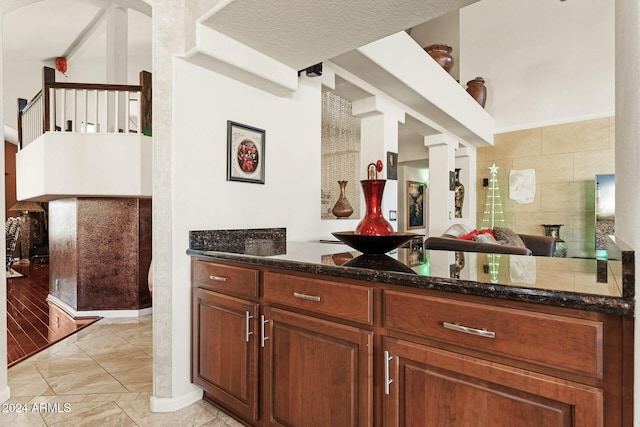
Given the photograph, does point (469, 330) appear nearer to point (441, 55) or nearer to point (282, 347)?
point (282, 347)

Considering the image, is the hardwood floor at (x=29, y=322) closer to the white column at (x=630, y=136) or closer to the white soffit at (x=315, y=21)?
the white soffit at (x=315, y=21)

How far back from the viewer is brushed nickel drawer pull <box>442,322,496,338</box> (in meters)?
Answer: 1.02

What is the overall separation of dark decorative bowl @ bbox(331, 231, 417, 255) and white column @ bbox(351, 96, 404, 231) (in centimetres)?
231

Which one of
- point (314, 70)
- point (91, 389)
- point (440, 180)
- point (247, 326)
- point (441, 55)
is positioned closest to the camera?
point (247, 326)

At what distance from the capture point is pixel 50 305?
15.3 ft

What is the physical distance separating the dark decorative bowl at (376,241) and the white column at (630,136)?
796 millimetres

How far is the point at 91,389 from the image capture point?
2314 millimetres

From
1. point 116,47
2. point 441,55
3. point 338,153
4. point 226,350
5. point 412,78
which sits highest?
point 116,47

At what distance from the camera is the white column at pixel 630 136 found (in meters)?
0.83

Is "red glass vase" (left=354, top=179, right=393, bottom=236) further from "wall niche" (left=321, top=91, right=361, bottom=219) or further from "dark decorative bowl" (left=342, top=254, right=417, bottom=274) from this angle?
"wall niche" (left=321, top=91, right=361, bottom=219)

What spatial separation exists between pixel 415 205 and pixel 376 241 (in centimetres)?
743

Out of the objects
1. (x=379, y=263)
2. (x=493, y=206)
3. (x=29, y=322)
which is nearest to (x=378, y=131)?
(x=379, y=263)

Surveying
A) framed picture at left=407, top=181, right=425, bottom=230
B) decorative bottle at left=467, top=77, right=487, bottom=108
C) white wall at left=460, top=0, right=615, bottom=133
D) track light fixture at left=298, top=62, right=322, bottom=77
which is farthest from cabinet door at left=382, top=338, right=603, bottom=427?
framed picture at left=407, top=181, right=425, bottom=230

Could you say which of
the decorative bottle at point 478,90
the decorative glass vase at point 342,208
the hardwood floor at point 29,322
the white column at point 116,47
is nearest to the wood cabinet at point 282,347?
the decorative glass vase at point 342,208
